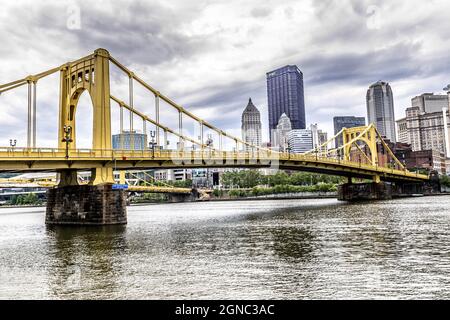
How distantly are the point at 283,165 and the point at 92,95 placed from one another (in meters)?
32.5

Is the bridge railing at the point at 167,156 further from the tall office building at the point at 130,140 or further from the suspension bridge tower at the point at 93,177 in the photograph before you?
the tall office building at the point at 130,140

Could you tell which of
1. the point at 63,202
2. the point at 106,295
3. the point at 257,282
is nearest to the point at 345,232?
the point at 257,282

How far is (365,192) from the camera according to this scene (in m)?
94.6

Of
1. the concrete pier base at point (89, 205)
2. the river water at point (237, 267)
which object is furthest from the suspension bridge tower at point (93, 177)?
the river water at point (237, 267)

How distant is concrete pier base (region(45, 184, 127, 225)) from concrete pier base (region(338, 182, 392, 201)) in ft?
214

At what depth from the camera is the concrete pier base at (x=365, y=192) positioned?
94.1m

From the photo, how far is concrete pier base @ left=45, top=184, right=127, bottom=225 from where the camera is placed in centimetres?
4122

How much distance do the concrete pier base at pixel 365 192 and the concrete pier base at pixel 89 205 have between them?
2562 inches

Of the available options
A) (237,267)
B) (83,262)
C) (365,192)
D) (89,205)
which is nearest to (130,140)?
(89,205)

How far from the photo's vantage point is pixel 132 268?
18047 millimetres

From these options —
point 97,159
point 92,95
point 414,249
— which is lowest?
point 414,249

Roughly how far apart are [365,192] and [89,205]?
226 feet

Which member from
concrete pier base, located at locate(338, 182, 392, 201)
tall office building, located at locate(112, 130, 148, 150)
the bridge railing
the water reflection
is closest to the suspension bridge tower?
the bridge railing
